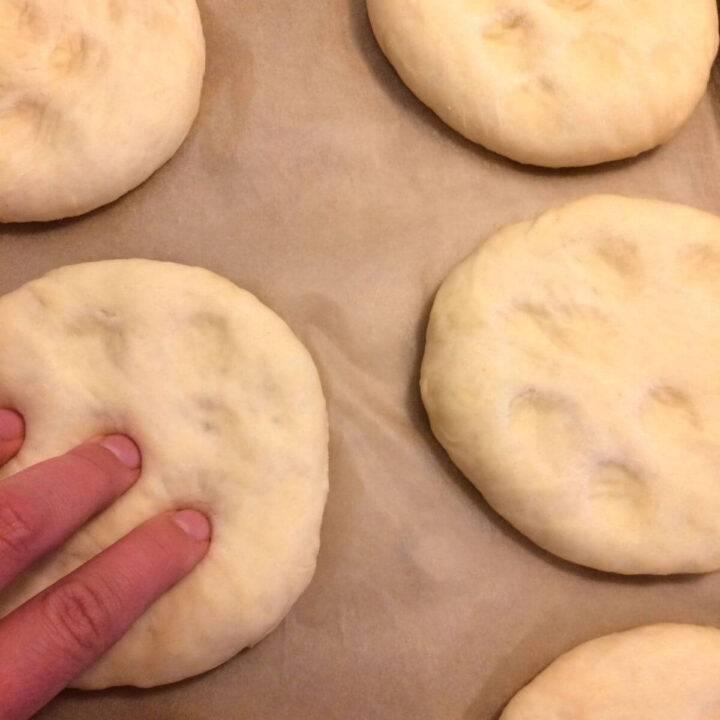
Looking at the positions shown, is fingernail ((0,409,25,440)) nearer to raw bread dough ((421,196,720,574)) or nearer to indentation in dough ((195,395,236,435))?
indentation in dough ((195,395,236,435))

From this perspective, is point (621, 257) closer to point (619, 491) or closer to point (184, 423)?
point (619, 491)

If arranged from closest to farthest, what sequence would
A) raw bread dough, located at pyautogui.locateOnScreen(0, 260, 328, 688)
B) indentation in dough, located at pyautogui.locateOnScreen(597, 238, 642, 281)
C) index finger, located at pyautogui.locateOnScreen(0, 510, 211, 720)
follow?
index finger, located at pyautogui.locateOnScreen(0, 510, 211, 720) → raw bread dough, located at pyautogui.locateOnScreen(0, 260, 328, 688) → indentation in dough, located at pyautogui.locateOnScreen(597, 238, 642, 281)

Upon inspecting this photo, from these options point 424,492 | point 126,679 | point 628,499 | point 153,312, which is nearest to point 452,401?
point 424,492

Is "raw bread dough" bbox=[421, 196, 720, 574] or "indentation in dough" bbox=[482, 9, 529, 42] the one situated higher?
"indentation in dough" bbox=[482, 9, 529, 42]

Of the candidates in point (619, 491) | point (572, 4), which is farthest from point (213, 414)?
point (572, 4)

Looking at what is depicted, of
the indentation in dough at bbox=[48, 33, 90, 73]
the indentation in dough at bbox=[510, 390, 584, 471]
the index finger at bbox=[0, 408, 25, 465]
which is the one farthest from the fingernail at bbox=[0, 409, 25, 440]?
the indentation in dough at bbox=[510, 390, 584, 471]
